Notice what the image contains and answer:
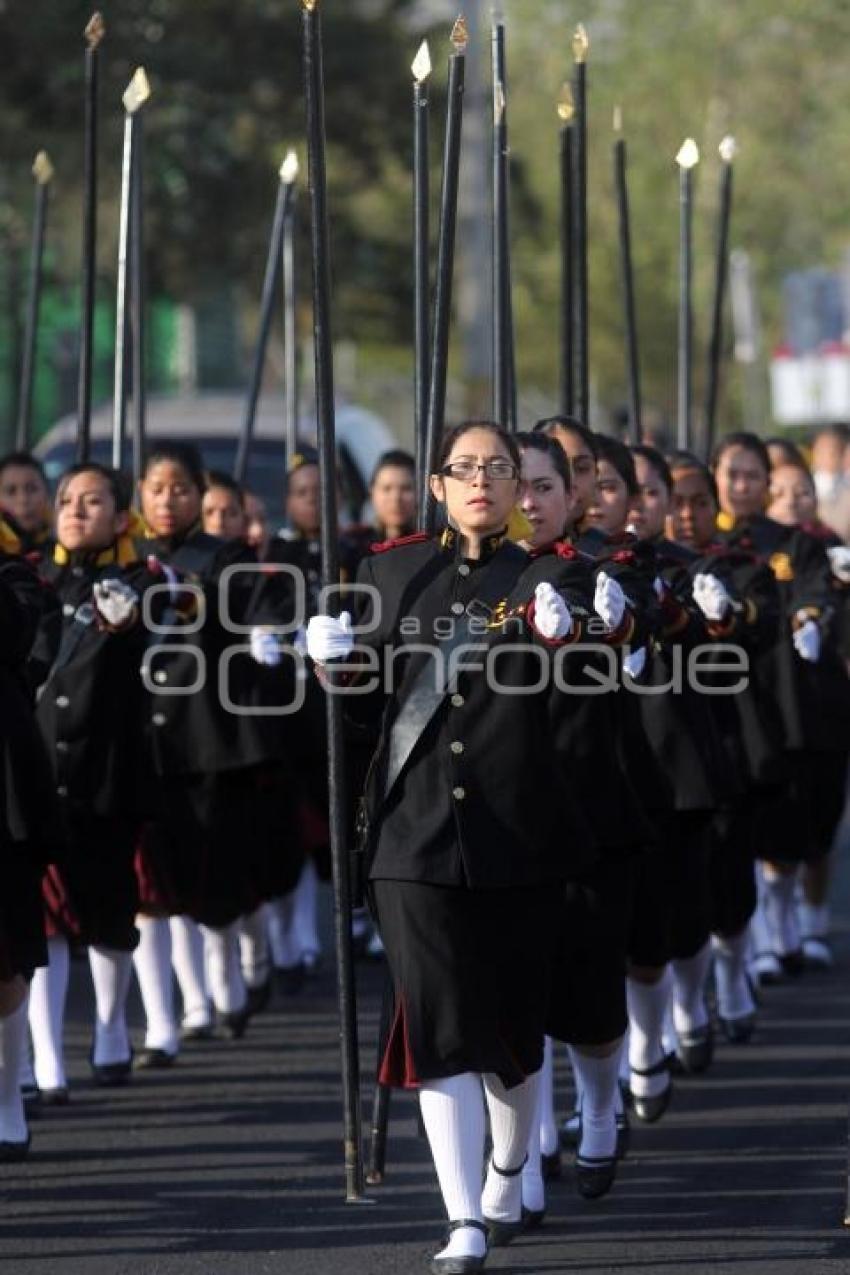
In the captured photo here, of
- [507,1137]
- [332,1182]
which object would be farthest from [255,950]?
[507,1137]

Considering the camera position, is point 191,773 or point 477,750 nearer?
point 477,750

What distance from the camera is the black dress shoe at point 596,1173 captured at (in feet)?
26.9

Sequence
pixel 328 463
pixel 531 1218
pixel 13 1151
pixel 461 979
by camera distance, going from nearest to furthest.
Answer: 1. pixel 461 979
2. pixel 328 463
3. pixel 531 1218
4. pixel 13 1151

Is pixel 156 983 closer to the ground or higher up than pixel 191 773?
closer to the ground

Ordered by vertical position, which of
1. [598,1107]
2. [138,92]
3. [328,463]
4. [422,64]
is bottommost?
[598,1107]

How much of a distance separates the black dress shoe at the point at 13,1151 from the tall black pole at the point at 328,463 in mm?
1341

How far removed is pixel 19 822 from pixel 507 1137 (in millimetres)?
1731

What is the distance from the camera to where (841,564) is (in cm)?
1148

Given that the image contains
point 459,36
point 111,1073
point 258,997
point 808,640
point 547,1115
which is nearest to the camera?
point 459,36

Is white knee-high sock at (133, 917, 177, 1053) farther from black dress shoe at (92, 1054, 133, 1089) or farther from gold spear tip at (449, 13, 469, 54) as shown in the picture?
gold spear tip at (449, 13, 469, 54)

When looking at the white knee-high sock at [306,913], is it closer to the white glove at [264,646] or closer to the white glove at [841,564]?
the white glove at [264,646]

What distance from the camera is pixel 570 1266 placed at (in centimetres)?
746

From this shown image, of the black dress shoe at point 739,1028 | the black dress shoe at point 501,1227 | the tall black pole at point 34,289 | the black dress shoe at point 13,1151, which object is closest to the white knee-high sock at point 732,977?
the black dress shoe at point 739,1028

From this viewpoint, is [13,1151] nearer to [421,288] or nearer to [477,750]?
[477,750]
